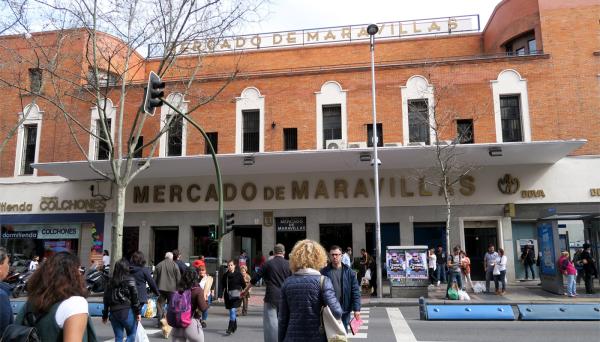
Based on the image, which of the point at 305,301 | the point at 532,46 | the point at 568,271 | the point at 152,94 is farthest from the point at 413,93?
the point at 305,301

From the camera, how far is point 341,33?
30188 millimetres

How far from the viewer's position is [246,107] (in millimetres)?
24438

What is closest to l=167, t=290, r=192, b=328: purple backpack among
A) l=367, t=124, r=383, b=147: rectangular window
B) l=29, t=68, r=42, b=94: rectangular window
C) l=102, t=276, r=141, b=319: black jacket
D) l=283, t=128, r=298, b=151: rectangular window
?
l=102, t=276, r=141, b=319: black jacket

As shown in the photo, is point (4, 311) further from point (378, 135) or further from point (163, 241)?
point (163, 241)

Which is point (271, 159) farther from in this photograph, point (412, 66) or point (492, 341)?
point (492, 341)

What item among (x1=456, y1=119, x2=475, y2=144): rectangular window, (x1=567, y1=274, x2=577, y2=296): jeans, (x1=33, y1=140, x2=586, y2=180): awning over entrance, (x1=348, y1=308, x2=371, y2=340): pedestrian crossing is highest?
(x1=456, y1=119, x2=475, y2=144): rectangular window

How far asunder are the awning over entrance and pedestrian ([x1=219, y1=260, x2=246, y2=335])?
9.10 m

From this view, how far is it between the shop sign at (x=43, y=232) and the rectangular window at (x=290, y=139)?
11.8 m

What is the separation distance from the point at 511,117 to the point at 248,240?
13623mm

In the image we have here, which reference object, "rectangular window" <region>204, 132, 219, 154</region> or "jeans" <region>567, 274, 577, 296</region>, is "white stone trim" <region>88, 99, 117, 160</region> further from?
"jeans" <region>567, 274, 577, 296</region>

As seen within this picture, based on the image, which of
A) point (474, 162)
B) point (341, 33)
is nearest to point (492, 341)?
point (474, 162)

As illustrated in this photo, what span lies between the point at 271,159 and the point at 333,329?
56.1ft

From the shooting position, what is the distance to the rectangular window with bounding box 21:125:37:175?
87.7 ft

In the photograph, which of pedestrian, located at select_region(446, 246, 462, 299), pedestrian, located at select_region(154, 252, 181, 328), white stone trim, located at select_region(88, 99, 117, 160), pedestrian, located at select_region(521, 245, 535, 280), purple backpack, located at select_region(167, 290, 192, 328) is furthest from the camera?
white stone trim, located at select_region(88, 99, 117, 160)
